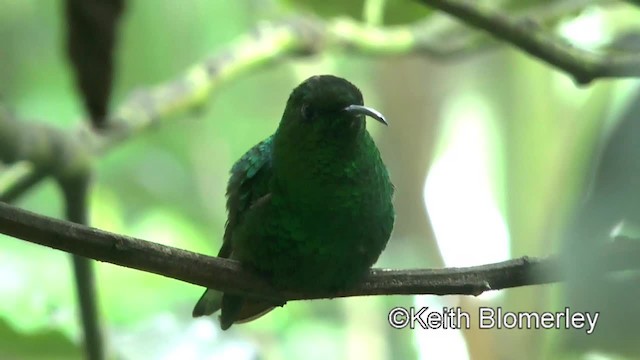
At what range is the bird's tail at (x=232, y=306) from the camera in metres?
1.00

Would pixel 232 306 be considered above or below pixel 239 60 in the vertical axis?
below

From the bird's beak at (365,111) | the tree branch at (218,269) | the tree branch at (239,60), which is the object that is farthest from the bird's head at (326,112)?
the tree branch at (239,60)

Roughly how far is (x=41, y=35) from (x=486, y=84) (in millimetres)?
1380

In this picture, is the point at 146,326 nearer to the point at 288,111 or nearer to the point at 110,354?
the point at 110,354

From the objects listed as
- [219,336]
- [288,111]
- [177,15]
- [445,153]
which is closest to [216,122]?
[177,15]

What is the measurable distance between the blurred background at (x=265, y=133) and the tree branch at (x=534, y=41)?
0.15 meters

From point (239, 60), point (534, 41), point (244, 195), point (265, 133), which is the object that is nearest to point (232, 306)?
point (244, 195)

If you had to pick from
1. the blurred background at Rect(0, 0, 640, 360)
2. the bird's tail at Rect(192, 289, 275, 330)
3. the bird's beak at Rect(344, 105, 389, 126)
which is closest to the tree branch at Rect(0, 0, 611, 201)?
the blurred background at Rect(0, 0, 640, 360)

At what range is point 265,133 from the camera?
249cm

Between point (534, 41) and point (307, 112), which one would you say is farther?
point (534, 41)

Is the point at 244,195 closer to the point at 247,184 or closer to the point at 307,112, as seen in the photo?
the point at 247,184

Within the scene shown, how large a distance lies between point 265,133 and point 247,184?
5.00ft

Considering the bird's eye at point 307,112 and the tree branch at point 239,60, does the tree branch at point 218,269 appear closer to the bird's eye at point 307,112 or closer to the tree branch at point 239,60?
the bird's eye at point 307,112

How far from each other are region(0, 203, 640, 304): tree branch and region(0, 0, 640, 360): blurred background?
50cm
